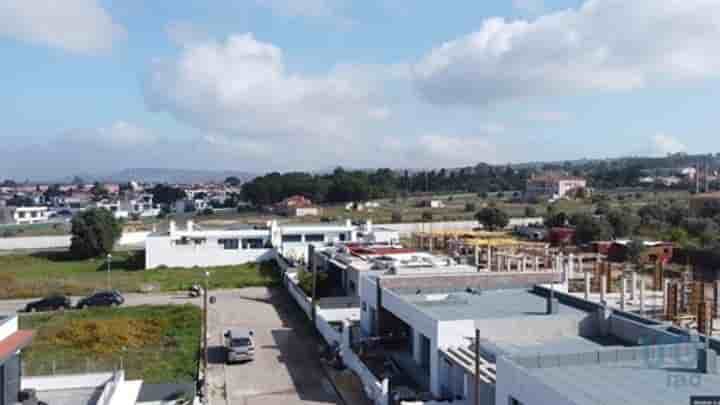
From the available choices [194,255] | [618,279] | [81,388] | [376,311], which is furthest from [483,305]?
[194,255]

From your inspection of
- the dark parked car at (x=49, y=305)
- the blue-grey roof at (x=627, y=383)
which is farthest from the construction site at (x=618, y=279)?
the dark parked car at (x=49, y=305)

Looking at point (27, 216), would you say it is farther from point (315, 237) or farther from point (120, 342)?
point (120, 342)

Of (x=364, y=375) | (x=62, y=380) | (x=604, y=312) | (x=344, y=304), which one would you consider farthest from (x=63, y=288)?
(x=604, y=312)

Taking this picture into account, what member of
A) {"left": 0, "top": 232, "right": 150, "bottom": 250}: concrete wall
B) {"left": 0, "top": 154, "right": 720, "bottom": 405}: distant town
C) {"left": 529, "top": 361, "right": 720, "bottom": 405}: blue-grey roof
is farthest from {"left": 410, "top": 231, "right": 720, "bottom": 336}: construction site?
{"left": 0, "top": 232, "right": 150, "bottom": 250}: concrete wall

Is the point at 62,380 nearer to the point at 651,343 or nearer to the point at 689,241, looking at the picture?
Result: the point at 651,343

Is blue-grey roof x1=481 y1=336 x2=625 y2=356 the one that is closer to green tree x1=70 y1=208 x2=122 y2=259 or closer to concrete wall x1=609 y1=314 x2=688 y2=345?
concrete wall x1=609 y1=314 x2=688 y2=345

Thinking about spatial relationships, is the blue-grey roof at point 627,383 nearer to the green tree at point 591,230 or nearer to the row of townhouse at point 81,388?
the row of townhouse at point 81,388
